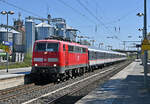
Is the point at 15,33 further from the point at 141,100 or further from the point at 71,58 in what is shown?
the point at 141,100

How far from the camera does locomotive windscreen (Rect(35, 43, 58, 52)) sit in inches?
754

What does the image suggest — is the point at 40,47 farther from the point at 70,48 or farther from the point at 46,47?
the point at 70,48

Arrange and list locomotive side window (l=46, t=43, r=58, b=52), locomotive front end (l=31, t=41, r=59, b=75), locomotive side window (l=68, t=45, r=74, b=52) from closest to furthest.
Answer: locomotive front end (l=31, t=41, r=59, b=75), locomotive side window (l=46, t=43, r=58, b=52), locomotive side window (l=68, t=45, r=74, b=52)

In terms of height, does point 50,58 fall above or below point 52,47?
below

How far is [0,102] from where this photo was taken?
12.2 metres

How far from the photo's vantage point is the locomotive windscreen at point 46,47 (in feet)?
62.8

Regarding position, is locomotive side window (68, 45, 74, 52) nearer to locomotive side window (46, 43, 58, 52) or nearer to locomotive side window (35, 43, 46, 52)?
locomotive side window (46, 43, 58, 52)

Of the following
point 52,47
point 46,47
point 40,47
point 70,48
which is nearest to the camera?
point 52,47

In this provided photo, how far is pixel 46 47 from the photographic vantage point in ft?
63.5

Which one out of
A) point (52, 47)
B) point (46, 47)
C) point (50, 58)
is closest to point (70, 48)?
point (52, 47)

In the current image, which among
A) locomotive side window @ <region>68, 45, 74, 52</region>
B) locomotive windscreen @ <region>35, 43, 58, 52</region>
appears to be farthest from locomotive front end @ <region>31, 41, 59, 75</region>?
locomotive side window @ <region>68, 45, 74, 52</region>

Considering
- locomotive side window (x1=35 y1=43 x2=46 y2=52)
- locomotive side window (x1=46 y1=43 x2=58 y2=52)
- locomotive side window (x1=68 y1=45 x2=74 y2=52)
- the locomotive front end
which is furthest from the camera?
locomotive side window (x1=68 y1=45 x2=74 y2=52)

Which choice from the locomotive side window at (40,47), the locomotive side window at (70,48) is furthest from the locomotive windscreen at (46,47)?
the locomotive side window at (70,48)

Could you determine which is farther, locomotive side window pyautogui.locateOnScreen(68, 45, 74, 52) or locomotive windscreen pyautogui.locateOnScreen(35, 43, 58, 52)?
locomotive side window pyautogui.locateOnScreen(68, 45, 74, 52)
